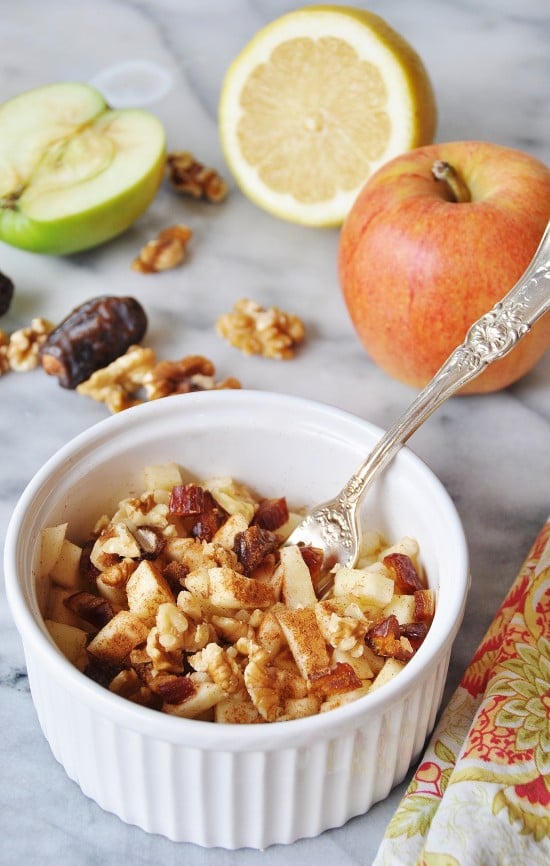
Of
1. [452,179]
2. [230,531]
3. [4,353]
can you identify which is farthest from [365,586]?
[4,353]

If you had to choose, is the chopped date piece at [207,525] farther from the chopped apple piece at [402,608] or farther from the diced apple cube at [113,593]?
the chopped apple piece at [402,608]

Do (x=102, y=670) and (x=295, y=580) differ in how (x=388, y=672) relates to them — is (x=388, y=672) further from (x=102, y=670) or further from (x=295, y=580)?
(x=102, y=670)

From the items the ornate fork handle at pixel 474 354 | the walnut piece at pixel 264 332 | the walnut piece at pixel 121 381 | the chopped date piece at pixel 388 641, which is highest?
the ornate fork handle at pixel 474 354

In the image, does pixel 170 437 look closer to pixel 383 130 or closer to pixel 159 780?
pixel 159 780

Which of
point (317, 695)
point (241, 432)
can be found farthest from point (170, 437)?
point (317, 695)

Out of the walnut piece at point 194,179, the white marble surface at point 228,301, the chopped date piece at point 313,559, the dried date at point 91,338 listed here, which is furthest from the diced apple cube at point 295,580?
the walnut piece at point 194,179

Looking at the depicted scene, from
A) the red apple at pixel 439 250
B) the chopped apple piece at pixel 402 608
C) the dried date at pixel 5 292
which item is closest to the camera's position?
the chopped apple piece at pixel 402 608

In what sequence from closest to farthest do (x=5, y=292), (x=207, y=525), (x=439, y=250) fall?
(x=207, y=525)
(x=439, y=250)
(x=5, y=292)
